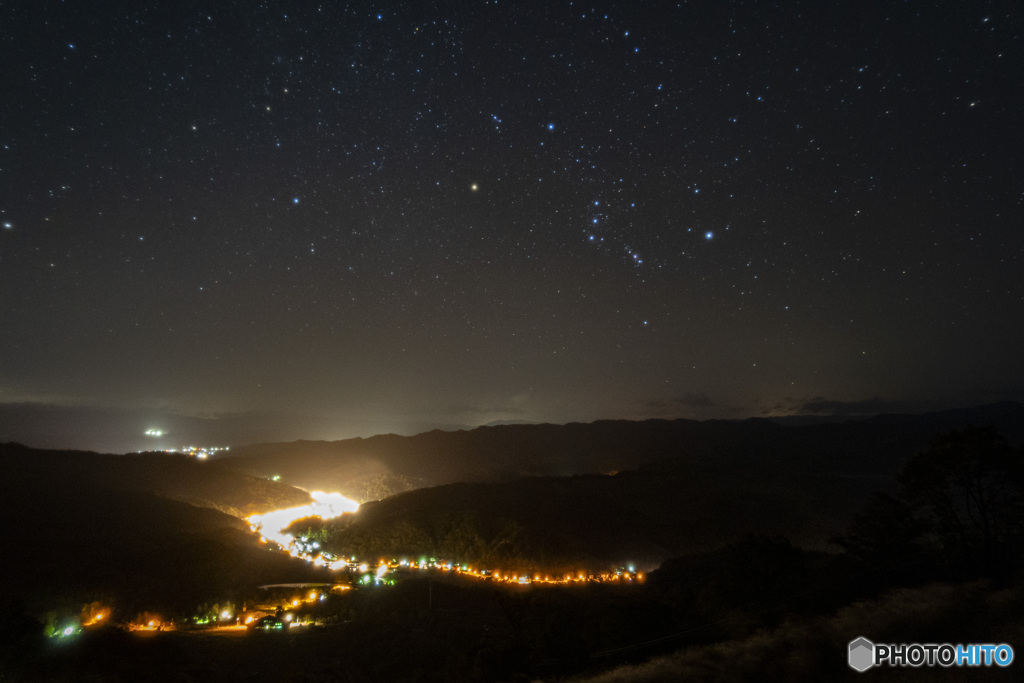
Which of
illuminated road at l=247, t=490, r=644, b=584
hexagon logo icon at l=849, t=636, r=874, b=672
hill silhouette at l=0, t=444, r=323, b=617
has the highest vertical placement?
hexagon logo icon at l=849, t=636, r=874, b=672

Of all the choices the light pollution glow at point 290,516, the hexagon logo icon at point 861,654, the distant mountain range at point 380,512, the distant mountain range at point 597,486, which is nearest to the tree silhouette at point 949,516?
the distant mountain range at point 380,512

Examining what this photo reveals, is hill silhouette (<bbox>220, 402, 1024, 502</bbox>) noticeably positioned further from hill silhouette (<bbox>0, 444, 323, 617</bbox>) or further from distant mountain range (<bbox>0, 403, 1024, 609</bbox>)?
hill silhouette (<bbox>0, 444, 323, 617</bbox>)

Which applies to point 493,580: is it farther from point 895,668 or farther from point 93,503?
point 93,503

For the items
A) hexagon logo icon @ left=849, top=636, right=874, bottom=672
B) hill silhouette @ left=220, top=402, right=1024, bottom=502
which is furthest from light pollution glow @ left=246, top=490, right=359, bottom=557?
hexagon logo icon @ left=849, top=636, right=874, bottom=672

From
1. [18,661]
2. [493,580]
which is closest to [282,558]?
[493,580]

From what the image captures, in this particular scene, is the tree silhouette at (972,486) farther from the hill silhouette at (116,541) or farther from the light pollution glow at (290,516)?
the light pollution glow at (290,516)

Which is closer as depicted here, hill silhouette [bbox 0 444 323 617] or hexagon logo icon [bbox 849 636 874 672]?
hexagon logo icon [bbox 849 636 874 672]
